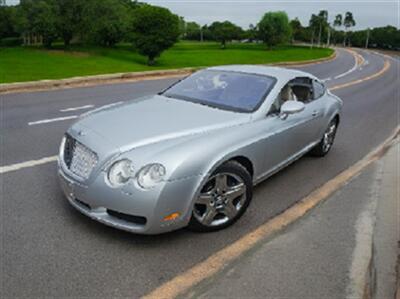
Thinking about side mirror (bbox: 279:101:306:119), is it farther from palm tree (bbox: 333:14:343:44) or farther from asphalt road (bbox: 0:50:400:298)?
palm tree (bbox: 333:14:343:44)

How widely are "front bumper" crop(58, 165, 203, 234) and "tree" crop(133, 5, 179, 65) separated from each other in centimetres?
2021

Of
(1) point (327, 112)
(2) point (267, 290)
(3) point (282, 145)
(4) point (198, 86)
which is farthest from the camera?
(1) point (327, 112)

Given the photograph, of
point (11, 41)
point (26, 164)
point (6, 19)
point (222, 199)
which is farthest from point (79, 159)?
point (11, 41)

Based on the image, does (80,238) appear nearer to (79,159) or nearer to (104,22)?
(79,159)

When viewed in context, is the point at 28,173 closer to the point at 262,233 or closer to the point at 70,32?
the point at 262,233

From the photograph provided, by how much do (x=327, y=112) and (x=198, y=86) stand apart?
7.12ft

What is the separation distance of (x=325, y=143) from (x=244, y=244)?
334cm

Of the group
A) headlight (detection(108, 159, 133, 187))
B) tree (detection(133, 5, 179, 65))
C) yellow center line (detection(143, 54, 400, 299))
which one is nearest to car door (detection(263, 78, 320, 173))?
yellow center line (detection(143, 54, 400, 299))

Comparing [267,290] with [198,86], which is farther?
[198,86]

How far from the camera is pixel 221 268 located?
3.28 meters

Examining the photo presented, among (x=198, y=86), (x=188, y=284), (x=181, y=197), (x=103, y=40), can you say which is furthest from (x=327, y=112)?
(x=103, y=40)

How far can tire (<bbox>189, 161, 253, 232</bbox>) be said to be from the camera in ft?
12.1

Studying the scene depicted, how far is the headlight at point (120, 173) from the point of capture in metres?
3.35

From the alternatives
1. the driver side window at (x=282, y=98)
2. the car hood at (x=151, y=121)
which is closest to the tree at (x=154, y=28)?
the driver side window at (x=282, y=98)
